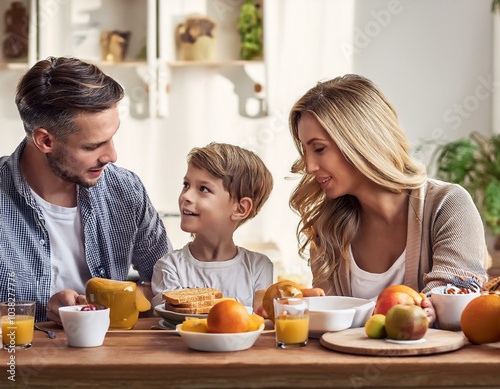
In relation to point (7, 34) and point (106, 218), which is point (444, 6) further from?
point (106, 218)

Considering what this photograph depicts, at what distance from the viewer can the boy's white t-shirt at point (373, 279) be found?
225 cm

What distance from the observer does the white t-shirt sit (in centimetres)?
227

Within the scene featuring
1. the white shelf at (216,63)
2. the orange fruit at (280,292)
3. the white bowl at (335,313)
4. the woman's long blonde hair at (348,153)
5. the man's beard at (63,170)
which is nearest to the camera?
the white bowl at (335,313)

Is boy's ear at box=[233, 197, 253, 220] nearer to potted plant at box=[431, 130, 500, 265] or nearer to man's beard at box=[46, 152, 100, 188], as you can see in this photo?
man's beard at box=[46, 152, 100, 188]

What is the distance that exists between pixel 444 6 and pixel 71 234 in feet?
10.8

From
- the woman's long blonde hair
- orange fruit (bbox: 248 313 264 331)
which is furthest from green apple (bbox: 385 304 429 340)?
the woman's long blonde hair

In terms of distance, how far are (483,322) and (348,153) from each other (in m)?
0.75

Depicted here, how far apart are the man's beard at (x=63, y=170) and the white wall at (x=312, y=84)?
2.55m

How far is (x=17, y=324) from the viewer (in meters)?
1.61

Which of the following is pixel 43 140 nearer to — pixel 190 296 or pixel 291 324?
pixel 190 296

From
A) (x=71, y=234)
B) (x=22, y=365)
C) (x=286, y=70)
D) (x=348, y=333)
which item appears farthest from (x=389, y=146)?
(x=286, y=70)
